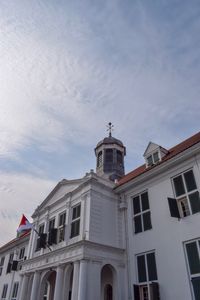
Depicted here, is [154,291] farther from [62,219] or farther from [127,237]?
[62,219]

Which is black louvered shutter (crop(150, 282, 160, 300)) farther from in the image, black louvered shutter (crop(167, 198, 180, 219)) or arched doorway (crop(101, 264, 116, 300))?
arched doorway (crop(101, 264, 116, 300))

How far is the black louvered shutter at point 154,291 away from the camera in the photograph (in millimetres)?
11336

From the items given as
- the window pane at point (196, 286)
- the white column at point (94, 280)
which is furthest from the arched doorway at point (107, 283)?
the window pane at point (196, 286)

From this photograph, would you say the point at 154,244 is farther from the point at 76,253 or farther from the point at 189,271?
the point at 76,253

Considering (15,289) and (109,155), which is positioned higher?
(109,155)

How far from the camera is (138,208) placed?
14898 mm

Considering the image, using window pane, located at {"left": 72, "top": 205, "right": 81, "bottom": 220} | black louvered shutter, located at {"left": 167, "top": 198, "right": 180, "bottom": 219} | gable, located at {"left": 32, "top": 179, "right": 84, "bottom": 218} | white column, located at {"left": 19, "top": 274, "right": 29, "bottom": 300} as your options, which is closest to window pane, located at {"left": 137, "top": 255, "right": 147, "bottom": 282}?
black louvered shutter, located at {"left": 167, "top": 198, "right": 180, "bottom": 219}

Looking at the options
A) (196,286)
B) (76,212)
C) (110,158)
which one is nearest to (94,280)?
(76,212)

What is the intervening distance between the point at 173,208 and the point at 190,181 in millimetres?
1671

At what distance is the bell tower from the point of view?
24094mm

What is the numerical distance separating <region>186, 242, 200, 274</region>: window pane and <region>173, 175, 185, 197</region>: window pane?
2610 mm

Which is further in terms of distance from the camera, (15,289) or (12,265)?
(12,265)

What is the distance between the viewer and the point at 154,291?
1148cm

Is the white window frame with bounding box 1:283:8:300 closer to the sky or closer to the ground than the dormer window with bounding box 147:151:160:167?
closer to the ground
